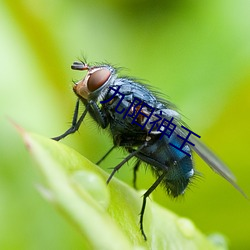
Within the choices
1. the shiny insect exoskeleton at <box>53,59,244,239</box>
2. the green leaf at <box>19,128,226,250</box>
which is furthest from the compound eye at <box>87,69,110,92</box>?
the green leaf at <box>19,128,226,250</box>

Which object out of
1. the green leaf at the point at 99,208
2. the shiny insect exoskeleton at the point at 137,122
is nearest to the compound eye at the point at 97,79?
the shiny insect exoskeleton at the point at 137,122

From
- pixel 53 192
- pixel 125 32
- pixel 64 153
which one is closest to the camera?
pixel 53 192

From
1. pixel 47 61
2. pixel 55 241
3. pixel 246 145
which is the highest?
pixel 246 145

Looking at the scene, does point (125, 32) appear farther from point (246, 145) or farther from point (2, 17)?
point (246, 145)

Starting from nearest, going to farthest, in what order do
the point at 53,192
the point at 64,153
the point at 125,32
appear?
the point at 53,192, the point at 64,153, the point at 125,32

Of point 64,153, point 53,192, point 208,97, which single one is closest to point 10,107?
point 208,97

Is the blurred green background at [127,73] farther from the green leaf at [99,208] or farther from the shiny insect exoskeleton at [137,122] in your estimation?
the green leaf at [99,208]

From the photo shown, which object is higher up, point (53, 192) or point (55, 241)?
point (53, 192)

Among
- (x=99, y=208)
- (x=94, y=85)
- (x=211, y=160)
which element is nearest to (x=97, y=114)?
(x=94, y=85)
